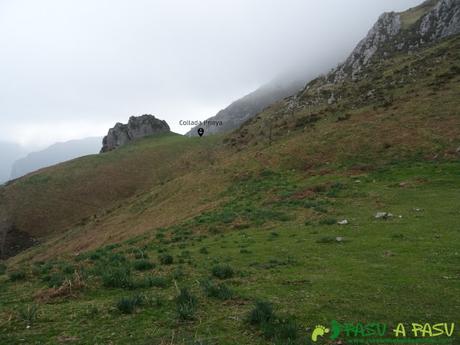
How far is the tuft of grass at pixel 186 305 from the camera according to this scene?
322 inches

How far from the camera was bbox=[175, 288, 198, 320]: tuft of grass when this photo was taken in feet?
26.8

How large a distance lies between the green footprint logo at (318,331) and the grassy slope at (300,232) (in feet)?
1.09

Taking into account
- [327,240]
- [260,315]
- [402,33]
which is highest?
[402,33]

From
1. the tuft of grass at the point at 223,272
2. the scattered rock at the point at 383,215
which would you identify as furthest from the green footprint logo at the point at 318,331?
the scattered rock at the point at 383,215

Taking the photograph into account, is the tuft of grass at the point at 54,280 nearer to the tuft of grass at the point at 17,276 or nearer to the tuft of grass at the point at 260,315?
the tuft of grass at the point at 17,276

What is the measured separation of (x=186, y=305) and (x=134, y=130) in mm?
102133

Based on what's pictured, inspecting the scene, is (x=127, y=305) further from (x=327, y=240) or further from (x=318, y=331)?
(x=327, y=240)

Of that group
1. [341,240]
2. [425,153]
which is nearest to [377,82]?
[425,153]

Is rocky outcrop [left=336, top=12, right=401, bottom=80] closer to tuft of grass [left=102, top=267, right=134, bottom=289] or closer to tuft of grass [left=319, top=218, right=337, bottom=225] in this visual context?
tuft of grass [left=319, top=218, right=337, bottom=225]

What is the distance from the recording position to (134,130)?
10569 cm

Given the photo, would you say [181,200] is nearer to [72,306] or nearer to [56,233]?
[56,233]

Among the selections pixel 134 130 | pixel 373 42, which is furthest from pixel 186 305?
pixel 134 130

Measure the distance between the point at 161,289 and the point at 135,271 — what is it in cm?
319

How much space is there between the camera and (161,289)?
1091 centimetres
